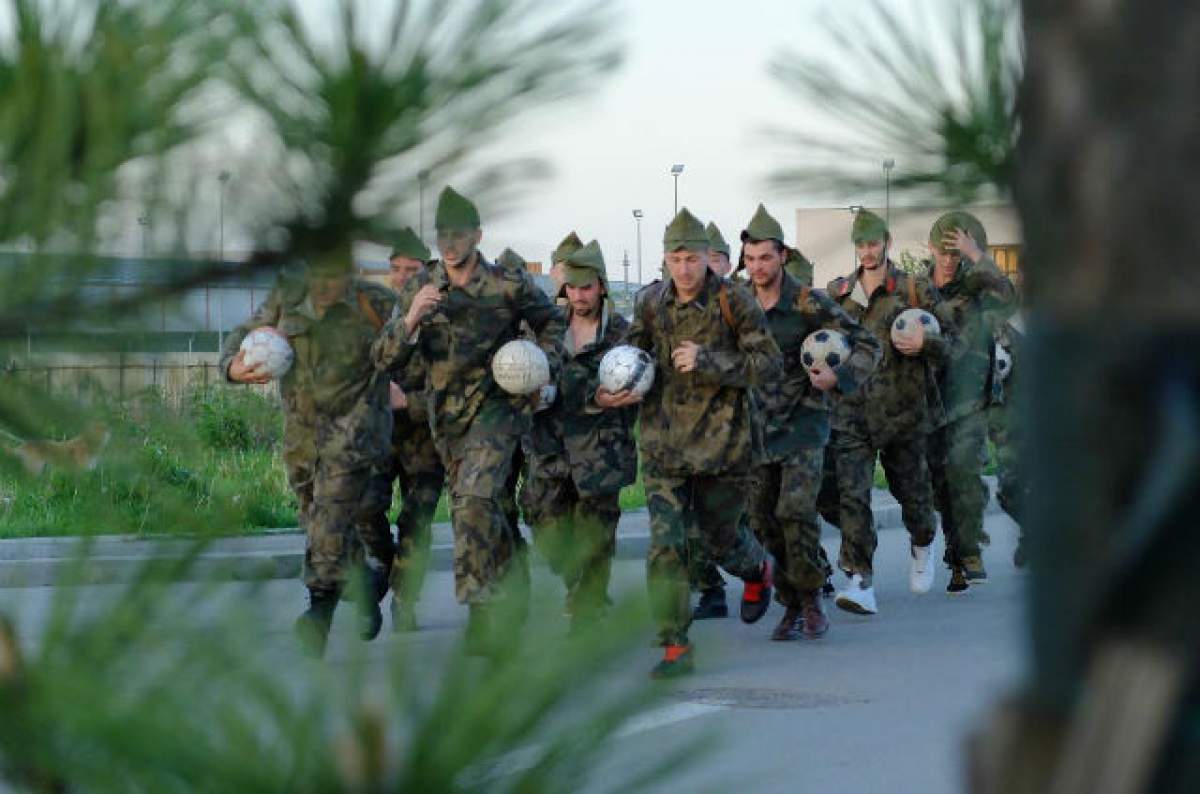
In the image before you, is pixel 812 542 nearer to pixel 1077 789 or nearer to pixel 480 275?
pixel 480 275

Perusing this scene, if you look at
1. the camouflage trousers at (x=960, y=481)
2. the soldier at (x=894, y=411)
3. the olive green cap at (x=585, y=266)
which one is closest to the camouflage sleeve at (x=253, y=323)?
the olive green cap at (x=585, y=266)

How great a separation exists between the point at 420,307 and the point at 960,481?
484 cm

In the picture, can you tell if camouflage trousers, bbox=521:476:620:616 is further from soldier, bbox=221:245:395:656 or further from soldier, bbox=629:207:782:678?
soldier, bbox=629:207:782:678

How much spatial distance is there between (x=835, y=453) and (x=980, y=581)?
5.26 feet

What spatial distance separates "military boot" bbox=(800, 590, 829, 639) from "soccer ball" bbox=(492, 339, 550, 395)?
1.78 m

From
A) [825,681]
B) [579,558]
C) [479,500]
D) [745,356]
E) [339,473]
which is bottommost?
[825,681]

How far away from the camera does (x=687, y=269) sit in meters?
9.59

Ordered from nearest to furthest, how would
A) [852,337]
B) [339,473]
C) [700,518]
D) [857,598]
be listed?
[339,473] → [700,518] → [852,337] → [857,598]

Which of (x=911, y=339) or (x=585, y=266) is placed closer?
(x=585, y=266)

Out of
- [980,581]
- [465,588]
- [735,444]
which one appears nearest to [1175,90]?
[465,588]

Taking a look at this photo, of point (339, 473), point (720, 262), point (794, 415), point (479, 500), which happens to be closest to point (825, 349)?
point (794, 415)

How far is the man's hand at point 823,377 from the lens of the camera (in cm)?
1041

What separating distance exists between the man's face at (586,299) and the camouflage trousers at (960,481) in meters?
2.77

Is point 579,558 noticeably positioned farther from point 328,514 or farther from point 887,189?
point 328,514
